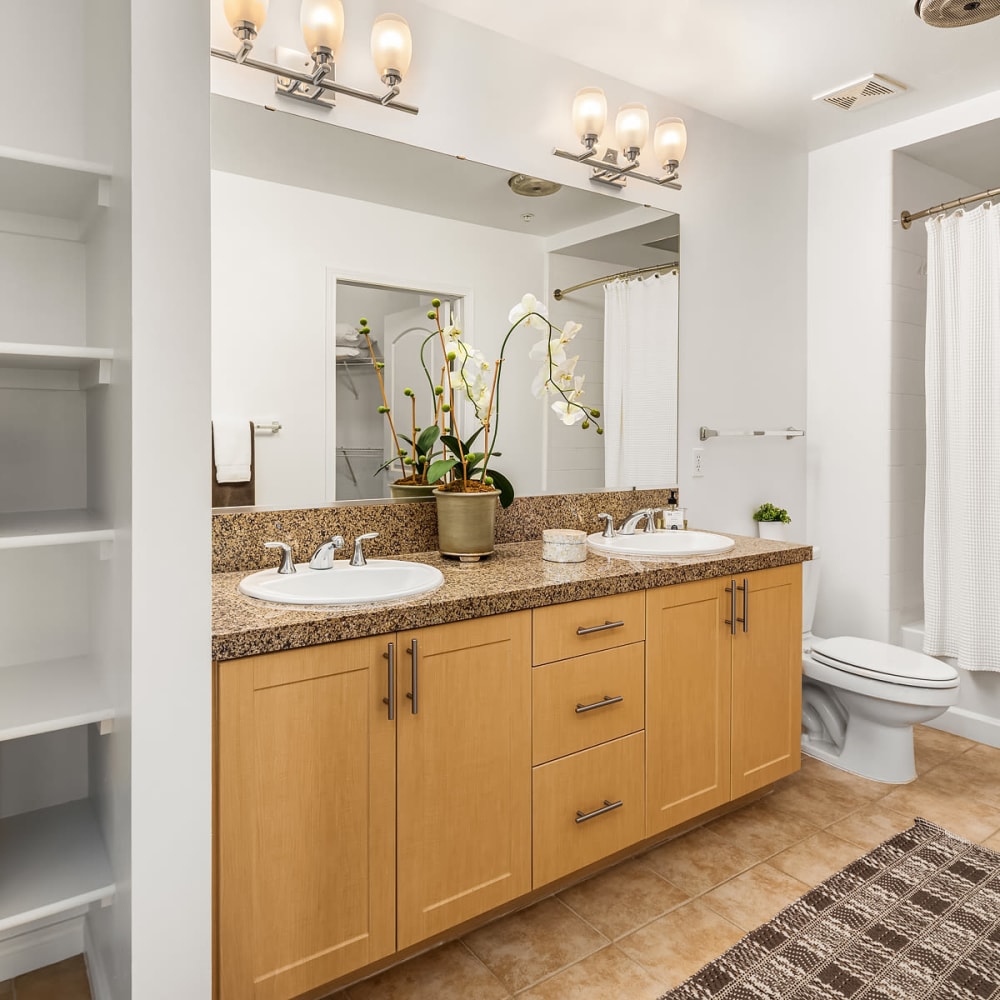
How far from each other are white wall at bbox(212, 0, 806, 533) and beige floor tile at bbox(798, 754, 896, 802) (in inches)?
37.0

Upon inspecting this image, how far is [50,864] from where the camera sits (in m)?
1.45

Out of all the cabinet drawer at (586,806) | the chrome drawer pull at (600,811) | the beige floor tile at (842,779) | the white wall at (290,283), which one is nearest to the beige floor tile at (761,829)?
the beige floor tile at (842,779)

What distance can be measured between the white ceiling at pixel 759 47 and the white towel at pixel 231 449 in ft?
4.41

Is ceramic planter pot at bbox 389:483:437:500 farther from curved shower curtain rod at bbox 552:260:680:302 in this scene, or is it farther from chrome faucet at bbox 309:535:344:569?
Answer: curved shower curtain rod at bbox 552:260:680:302

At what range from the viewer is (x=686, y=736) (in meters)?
2.11

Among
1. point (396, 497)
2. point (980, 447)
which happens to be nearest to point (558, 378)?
point (396, 497)

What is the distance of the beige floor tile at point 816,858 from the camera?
2084 millimetres

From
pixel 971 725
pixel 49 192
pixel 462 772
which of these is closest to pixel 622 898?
pixel 462 772

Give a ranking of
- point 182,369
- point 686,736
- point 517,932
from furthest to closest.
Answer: point 686,736, point 517,932, point 182,369

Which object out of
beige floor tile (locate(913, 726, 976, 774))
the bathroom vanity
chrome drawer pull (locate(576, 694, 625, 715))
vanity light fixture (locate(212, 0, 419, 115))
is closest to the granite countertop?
the bathroom vanity

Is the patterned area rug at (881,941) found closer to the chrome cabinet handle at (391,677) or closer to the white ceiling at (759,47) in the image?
the chrome cabinet handle at (391,677)

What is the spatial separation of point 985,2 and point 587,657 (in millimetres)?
2077

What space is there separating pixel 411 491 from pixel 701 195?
5.55ft

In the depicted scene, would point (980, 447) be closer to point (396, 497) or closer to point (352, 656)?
point (396, 497)
